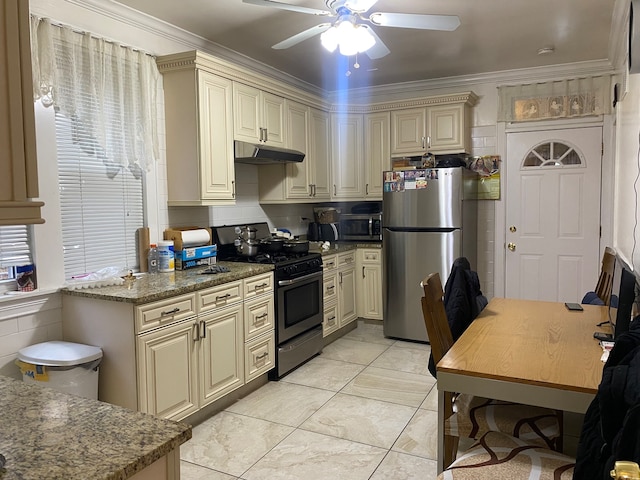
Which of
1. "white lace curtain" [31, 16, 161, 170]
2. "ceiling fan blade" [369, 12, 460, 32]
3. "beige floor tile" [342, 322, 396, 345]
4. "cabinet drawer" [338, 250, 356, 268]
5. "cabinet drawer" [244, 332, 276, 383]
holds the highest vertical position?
"ceiling fan blade" [369, 12, 460, 32]

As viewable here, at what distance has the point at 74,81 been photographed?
268 centimetres

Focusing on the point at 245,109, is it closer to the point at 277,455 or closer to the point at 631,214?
the point at 277,455

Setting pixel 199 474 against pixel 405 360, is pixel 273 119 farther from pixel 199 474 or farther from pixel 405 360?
pixel 199 474

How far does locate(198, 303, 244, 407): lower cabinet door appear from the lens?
2.89 metres

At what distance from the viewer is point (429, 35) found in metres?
3.52

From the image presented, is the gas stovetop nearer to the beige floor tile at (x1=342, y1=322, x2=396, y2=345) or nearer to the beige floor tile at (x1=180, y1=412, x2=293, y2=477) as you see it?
the beige floor tile at (x1=342, y1=322, x2=396, y2=345)

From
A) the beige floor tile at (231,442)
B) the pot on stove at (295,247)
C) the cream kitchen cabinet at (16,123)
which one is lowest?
the beige floor tile at (231,442)

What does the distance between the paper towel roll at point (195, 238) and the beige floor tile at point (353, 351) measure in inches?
59.8

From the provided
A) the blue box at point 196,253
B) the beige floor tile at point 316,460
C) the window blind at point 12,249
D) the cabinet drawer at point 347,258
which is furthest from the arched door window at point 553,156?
the window blind at point 12,249

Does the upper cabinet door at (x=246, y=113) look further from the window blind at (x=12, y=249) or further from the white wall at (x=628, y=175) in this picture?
the white wall at (x=628, y=175)

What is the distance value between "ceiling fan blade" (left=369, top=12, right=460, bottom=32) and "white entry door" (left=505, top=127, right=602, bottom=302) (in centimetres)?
255

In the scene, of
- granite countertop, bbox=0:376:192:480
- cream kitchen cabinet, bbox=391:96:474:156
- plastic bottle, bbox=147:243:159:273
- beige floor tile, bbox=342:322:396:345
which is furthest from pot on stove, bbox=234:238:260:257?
granite countertop, bbox=0:376:192:480

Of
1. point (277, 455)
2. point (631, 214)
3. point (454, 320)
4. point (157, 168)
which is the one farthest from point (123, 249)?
point (631, 214)

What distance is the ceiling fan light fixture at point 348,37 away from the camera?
248 centimetres
